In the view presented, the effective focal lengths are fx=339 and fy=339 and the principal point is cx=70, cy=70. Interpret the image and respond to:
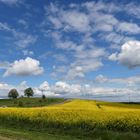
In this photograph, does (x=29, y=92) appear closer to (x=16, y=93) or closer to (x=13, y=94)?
(x=16, y=93)

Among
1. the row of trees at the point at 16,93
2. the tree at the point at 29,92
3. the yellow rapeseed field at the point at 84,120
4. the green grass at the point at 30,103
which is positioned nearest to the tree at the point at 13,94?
the row of trees at the point at 16,93

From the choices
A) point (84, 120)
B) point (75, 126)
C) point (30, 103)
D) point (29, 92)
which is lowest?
point (75, 126)

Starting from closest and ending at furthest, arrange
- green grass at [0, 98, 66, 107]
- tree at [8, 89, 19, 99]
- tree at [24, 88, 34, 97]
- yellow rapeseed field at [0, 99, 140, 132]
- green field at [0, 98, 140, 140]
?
1. green field at [0, 98, 140, 140]
2. yellow rapeseed field at [0, 99, 140, 132]
3. green grass at [0, 98, 66, 107]
4. tree at [8, 89, 19, 99]
5. tree at [24, 88, 34, 97]

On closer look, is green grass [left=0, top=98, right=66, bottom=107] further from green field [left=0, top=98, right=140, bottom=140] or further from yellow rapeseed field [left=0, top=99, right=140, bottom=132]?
green field [left=0, top=98, right=140, bottom=140]

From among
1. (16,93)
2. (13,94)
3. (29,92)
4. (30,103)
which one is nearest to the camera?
(30,103)

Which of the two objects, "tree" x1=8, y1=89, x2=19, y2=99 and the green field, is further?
"tree" x1=8, y1=89, x2=19, y2=99

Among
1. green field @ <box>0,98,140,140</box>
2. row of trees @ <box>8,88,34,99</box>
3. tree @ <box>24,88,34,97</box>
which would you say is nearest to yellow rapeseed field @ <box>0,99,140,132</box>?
green field @ <box>0,98,140,140</box>

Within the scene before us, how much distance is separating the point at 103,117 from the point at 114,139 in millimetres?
5729

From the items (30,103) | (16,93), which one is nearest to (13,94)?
(16,93)

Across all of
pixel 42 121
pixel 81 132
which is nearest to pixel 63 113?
pixel 42 121

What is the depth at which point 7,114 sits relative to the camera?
3794 cm

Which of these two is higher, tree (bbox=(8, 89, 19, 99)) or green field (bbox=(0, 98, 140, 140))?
tree (bbox=(8, 89, 19, 99))

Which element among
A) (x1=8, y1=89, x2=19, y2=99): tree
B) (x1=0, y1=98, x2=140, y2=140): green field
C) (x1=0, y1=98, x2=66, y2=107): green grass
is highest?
(x1=8, y1=89, x2=19, y2=99): tree

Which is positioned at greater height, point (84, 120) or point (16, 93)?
point (16, 93)
